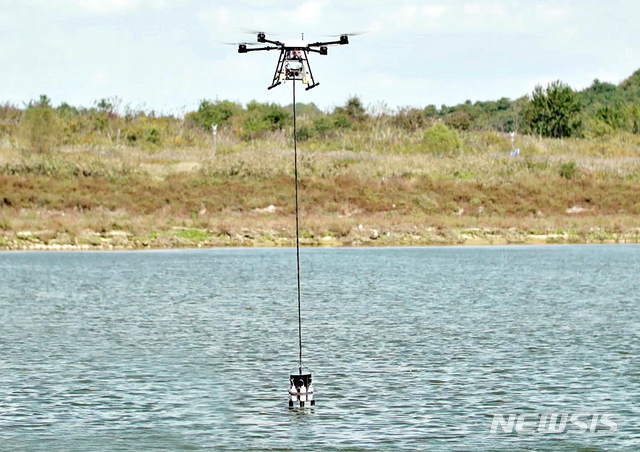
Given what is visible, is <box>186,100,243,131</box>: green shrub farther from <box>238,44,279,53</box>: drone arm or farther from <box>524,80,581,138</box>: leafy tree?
<box>238,44,279,53</box>: drone arm

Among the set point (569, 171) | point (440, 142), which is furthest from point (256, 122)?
point (569, 171)

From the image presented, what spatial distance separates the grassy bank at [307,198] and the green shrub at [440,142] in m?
1.40

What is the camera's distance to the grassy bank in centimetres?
6072

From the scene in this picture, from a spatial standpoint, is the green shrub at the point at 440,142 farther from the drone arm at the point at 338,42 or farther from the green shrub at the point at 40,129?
the drone arm at the point at 338,42

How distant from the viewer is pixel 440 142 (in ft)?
274

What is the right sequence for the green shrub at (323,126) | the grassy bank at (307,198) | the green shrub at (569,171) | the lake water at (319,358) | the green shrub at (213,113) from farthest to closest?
1. the green shrub at (213,113)
2. the green shrub at (323,126)
3. the green shrub at (569,171)
4. the grassy bank at (307,198)
5. the lake water at (319,358)

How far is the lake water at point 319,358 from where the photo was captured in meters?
16.4

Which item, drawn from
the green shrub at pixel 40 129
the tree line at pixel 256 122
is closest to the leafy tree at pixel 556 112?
the tree line at pixel 256 122

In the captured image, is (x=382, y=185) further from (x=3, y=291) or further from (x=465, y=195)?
(x=3, y=291)

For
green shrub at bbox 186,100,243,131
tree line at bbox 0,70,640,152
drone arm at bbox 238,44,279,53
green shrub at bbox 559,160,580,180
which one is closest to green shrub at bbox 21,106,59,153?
tree line at bbox 0,70,640,152

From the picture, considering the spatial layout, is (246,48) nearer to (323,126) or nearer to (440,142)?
(440,142)

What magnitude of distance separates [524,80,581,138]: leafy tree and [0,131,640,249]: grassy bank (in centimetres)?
2233

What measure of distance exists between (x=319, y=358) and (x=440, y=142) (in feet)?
201

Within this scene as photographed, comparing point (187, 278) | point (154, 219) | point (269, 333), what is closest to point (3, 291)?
point (187, 278)
